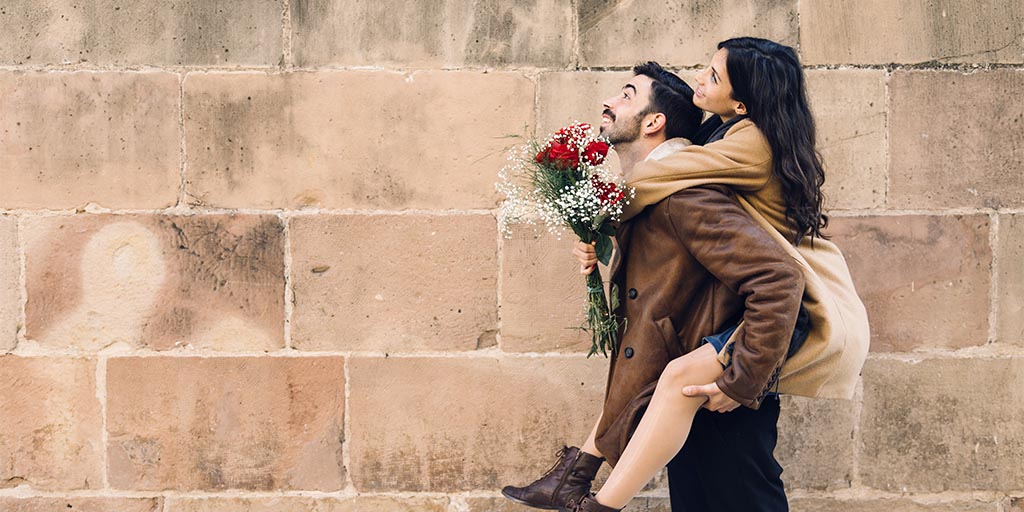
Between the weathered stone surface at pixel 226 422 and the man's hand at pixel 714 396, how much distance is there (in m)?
1.64

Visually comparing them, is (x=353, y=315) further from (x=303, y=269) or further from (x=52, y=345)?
(x=52, y=345)

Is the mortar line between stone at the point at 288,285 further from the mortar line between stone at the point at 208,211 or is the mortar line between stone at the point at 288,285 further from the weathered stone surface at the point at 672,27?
the weathered stone surface at the point at 672,27

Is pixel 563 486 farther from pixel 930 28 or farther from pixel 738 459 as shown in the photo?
pixel 930 28

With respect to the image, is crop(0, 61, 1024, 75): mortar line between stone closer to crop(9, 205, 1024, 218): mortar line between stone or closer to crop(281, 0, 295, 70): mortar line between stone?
crop(281, 0, 295, 70): mortar line between stone

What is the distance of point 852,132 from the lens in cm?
354

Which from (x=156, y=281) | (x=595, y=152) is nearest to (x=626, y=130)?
(x=595, y=152)

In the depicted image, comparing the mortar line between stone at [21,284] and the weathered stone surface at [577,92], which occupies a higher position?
the weathered stone surface at [577,92]

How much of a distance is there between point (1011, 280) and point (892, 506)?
101 centimetres

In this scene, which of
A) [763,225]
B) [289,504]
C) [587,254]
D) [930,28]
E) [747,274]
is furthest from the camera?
[289,504]

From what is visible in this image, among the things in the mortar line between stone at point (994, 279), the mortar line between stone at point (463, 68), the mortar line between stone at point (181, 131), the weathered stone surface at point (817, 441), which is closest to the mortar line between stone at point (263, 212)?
the mortar line between stone at point (181, 131)

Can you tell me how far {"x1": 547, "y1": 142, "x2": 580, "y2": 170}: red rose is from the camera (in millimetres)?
2559

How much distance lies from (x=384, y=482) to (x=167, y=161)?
5.05ft

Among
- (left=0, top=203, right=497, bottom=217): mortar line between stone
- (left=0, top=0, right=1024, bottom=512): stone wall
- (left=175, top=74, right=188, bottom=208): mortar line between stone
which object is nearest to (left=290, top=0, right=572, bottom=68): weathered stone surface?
(left=0, top=0, right=1024, bottom=512): stone wall

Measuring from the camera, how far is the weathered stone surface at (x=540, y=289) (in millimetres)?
3559
